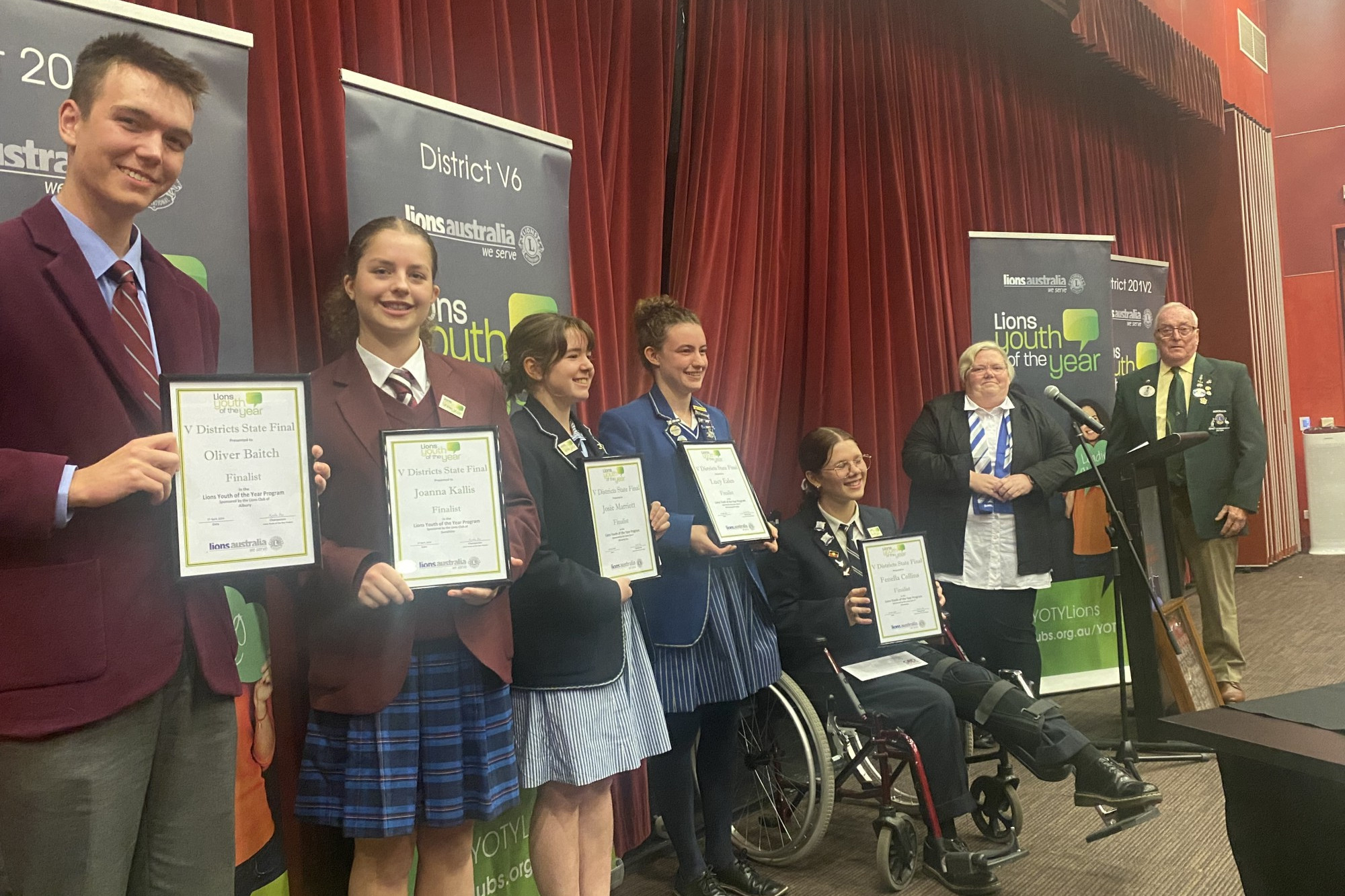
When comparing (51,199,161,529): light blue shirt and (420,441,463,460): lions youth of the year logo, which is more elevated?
(51,199,161,529): light blue shirt

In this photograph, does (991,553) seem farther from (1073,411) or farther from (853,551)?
(853,551)

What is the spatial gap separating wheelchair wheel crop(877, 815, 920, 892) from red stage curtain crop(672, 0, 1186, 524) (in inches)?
58.7

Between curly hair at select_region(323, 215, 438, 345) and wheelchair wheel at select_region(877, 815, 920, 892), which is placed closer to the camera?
curly hair at select_region(323, 215, 438, 345)

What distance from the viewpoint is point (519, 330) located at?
7.43 ft

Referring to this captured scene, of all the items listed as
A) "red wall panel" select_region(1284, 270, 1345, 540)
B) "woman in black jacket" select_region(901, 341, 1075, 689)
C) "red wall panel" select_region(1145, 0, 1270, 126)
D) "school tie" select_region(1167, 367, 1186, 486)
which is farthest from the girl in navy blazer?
"red wall panel" select_region(1284, 270, 1345, 540)

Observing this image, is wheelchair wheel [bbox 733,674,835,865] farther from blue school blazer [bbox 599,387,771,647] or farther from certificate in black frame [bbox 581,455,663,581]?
certificate in black frame [bbox 581,455,663,581]

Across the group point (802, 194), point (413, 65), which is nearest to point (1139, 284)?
point (802, 194)

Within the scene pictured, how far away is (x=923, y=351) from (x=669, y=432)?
246 cm

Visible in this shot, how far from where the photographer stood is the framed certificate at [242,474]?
1.29m

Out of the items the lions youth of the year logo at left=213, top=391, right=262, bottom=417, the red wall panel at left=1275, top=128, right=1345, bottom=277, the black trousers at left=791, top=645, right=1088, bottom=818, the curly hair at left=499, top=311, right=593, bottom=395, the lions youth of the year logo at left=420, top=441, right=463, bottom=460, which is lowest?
the black trousers at left=791, top=645, right=1088, bottom=818

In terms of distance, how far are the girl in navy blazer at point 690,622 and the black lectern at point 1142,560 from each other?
1626mm

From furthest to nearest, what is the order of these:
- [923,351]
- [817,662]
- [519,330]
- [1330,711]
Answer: [923,351]
[817,662]
[519,330]
[1330,711]

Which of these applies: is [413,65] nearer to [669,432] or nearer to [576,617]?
[669,432]

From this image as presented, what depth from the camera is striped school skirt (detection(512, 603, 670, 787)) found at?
2021mm
